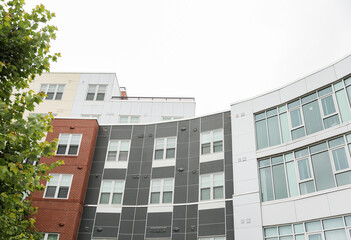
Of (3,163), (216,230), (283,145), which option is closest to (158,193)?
(216,230)

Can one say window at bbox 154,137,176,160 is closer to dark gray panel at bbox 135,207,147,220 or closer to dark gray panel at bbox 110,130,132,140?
dark gray panel at bbox 110,130,132,140

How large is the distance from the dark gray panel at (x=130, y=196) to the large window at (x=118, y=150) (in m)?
2.48

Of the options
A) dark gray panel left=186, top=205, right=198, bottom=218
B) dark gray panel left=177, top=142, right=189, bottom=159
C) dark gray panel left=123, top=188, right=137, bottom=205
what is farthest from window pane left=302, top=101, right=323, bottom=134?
dark gray panel left=123, top=188, right=137, bottom=205

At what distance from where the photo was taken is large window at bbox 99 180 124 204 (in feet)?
76.2

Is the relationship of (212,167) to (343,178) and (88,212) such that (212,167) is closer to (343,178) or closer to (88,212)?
(343,178)

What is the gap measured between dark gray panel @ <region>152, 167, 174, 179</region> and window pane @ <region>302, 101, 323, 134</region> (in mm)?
9407

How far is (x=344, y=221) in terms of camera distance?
1545cm

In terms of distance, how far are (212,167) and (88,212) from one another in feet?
29.0

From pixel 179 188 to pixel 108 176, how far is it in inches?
210

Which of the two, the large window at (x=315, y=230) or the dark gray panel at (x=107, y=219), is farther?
the dark gray panel at (x=107, y=219)

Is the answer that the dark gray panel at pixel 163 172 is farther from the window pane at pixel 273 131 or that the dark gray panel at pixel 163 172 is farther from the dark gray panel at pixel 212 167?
the window pane at pixel 273 131

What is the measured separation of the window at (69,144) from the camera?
24.4 metres

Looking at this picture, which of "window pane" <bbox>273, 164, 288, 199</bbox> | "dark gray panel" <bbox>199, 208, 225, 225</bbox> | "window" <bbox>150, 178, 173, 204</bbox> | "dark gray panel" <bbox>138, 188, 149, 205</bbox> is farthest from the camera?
"dark gray panel" <bbox>138, 188, 149, 205</bbox>

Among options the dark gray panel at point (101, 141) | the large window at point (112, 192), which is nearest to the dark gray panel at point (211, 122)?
the large window at point (112, 192)
